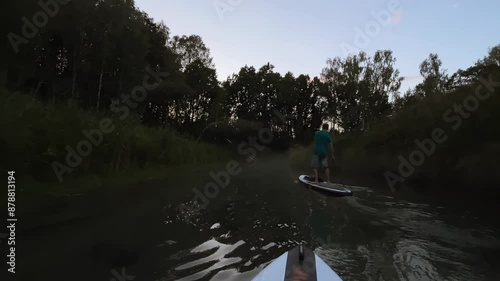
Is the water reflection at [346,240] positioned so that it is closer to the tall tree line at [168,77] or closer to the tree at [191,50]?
the tall tree line at [168,77]

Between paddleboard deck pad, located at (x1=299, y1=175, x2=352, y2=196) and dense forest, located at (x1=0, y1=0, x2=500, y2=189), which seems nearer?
paddleboard deck pad, located at (x1=299, y1=175, x2=352, y2=196)

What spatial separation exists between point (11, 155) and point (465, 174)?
59.5 feet

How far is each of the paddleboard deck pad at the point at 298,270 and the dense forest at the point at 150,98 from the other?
351 inches

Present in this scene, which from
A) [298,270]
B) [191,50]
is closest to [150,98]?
[191,50]

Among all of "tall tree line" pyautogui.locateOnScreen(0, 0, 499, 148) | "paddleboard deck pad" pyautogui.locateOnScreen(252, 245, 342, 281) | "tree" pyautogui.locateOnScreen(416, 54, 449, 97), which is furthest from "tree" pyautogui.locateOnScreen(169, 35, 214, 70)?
"paddleboard deck pad" pyautogui.locateOnScreen(252, 245, 342, 281)

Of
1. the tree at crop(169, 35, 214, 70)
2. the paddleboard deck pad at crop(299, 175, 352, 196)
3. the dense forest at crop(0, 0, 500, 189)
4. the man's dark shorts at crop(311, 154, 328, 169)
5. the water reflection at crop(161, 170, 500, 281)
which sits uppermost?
the tree at crop(169, 35, 214, 70)

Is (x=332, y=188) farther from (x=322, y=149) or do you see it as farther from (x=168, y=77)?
(x=168, y=77)

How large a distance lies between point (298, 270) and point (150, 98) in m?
40.0

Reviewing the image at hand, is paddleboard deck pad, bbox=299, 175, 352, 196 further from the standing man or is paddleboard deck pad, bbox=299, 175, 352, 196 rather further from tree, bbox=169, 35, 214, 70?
tree, bbox=169, 35, 214, 70

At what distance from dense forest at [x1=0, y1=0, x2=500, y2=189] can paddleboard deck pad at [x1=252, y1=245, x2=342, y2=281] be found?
891cm

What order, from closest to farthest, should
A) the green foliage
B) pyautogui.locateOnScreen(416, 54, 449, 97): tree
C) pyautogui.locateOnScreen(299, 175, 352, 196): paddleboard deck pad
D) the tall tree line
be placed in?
1. the green foliage
2. pyautogui.locateOnScreen(299, 175, 352, 196): paddleboard deck pad
3. the tall tree line
4. pyautogui.locateOnScreen(416, 54, 449, 97): tree

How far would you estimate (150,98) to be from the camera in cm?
4184

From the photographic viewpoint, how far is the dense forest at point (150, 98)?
14188 mm

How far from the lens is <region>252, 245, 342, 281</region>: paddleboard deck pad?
14.1ft
